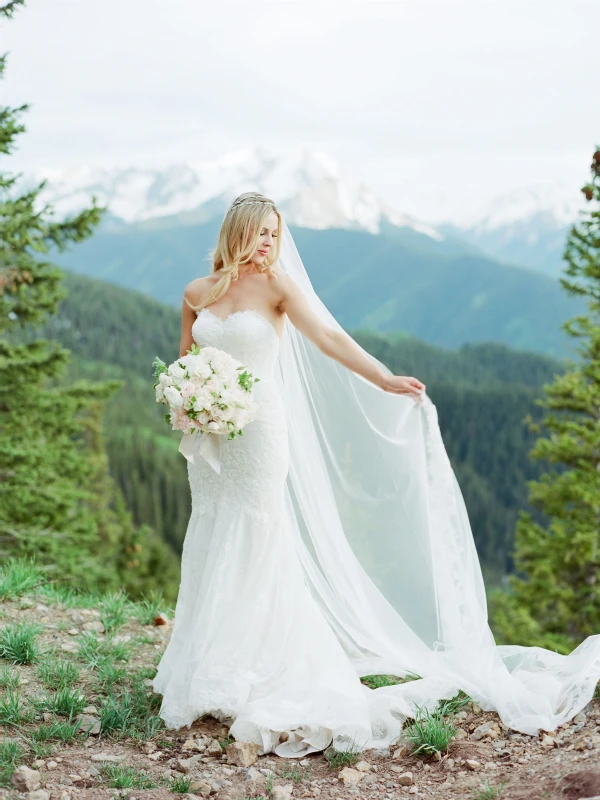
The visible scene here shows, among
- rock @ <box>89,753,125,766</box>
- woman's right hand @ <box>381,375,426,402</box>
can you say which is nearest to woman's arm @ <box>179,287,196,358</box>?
woman's right hand @ <box>381,375,426,402</box>

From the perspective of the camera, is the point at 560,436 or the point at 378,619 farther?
the point at 560,436

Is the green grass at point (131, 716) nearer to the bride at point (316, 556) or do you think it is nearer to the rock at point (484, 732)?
the bride at point (316, 556)

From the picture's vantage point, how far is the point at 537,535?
19391mm

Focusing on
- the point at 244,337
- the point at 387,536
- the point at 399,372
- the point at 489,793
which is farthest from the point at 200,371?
the point at 399,372

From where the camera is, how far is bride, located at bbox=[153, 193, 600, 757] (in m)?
4.39

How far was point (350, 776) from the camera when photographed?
391 centimetres

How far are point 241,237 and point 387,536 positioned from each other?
2.24m

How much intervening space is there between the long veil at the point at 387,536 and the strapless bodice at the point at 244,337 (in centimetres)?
41

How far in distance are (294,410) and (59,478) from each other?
39.7 ft

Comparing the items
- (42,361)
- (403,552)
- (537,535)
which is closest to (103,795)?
(403,552)

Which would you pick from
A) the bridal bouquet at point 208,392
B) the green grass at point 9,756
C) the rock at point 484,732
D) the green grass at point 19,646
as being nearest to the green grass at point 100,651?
the green grass at point 19,646

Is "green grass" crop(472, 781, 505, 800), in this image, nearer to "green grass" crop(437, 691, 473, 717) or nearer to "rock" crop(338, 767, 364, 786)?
"rock" crop(338, 767, 364, 786)

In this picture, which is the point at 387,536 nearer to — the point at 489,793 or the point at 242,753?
the point at 242,753

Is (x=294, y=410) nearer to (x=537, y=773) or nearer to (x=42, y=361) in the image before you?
(x=537, y=773)
